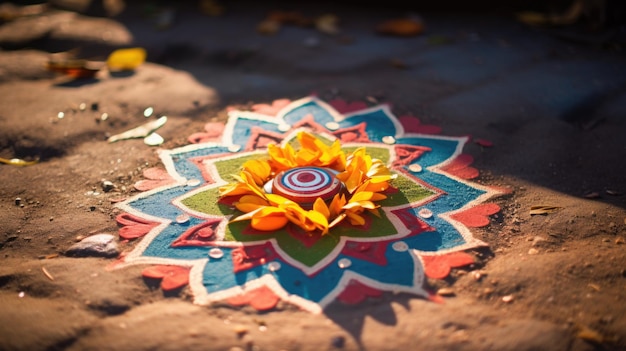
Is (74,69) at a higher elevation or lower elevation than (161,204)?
higher

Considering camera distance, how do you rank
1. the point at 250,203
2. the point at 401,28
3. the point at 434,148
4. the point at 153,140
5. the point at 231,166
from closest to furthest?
the point at 250,203, the point at 231,166, the point at 434,148, the point at 153,140, the point at 401,28

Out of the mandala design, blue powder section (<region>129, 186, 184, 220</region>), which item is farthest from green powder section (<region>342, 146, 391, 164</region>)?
blue powder section (<region>129, 186, 184, 220</region>)

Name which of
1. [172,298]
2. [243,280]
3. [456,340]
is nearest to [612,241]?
[456,340]

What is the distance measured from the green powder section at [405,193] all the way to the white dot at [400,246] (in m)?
0.25

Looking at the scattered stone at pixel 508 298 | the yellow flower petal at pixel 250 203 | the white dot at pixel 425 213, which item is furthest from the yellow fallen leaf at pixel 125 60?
the scattered stone at pixel 508 298

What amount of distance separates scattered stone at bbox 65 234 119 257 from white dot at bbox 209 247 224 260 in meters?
0.36

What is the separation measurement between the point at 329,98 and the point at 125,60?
1532 millimetres

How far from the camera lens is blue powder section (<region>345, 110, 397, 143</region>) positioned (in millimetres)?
2880

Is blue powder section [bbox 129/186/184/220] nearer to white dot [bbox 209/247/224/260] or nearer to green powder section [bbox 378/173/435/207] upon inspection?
white dot [bbox 209/247/224/260]

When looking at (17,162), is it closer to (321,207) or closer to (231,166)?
(231,166)

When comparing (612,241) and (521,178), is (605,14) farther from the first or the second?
(612,241)

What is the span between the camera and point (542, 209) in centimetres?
234

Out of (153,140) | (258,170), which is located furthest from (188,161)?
(258,170)

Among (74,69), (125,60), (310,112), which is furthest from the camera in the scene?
(125,60)
